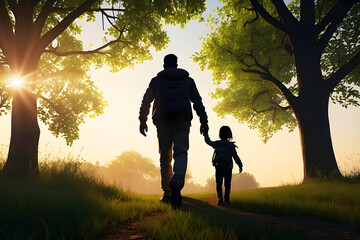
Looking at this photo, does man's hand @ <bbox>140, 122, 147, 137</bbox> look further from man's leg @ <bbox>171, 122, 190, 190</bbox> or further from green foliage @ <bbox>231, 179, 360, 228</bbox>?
green foliage @ <bbox>231, 179, 360, 228</bbox>

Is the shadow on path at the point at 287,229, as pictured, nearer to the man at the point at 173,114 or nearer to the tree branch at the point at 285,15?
the man at the point at 173,114

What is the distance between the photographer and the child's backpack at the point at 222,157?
493cm

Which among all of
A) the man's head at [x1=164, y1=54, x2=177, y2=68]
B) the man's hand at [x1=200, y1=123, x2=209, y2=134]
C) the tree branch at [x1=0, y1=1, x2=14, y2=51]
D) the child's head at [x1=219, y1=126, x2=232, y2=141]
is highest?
the tree branch at [x1=0, y1=1, x2=14, y2=51]

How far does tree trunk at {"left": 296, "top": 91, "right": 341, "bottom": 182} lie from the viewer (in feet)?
24.2

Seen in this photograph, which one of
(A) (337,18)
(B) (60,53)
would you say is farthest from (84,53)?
(A) (337,18)

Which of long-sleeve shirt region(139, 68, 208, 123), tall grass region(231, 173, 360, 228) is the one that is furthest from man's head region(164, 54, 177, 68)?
tall grass region(231, 173, 360, 228)

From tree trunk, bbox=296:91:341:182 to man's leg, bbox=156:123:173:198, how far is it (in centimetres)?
558

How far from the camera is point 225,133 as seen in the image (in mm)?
5340

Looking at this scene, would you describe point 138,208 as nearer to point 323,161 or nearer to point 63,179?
point 63,179

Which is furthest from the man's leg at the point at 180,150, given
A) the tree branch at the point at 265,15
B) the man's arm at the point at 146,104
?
the tree branch at the point at 265,15

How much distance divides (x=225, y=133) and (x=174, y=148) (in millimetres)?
2072

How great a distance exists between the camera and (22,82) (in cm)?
643

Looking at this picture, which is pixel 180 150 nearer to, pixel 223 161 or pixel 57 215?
pixel 223 161

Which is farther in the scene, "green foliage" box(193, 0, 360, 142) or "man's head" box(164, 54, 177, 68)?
"green foliage" box(193, 0, 360, 142)
